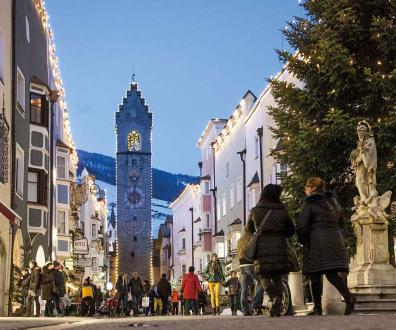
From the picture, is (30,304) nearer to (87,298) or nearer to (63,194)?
(87,298)

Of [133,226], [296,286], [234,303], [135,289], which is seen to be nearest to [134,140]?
[133,226]

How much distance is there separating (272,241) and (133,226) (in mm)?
105193

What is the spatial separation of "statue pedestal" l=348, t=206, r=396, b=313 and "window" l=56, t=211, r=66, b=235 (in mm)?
33015

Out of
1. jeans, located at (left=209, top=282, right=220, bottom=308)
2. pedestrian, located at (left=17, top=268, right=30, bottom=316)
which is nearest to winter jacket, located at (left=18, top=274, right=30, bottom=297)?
pedestrian, located at (left=17, top=268, right=30, bottom=316)

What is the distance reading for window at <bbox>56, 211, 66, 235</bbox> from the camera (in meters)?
50.7

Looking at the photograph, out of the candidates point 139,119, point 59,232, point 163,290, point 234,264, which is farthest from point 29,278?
point 139,119

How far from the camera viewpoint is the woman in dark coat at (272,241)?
536 inches

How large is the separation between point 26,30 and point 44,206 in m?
7.01

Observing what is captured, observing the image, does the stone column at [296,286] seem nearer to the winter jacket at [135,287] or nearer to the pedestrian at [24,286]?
the pedestrian at [24,286]

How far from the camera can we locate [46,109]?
128ft

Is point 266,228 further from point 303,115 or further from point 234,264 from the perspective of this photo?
point 234,264

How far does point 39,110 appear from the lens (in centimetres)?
3891

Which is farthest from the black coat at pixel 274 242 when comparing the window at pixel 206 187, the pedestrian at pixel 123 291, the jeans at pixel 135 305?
the window at pixel 206 187

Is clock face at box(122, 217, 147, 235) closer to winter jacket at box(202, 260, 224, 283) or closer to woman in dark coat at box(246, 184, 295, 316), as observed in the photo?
winter jacket at box(202, 260, 224, 283)
